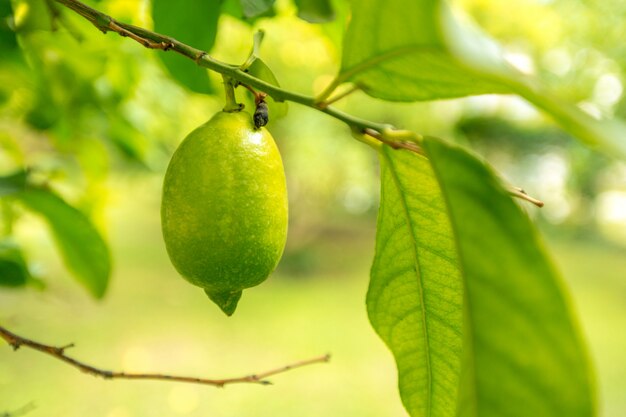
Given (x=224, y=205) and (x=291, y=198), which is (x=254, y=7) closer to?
(x=224, y=205)

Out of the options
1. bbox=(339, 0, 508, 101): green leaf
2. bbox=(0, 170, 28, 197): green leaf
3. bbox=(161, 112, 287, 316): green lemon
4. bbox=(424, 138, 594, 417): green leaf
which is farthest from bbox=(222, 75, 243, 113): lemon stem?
bbox=(0, 170, 28, 197): green leaf

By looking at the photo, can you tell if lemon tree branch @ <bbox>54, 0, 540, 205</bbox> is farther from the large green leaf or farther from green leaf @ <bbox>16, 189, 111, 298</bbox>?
green leaf @ <bbox>16, 189, 111, 298</bbox>

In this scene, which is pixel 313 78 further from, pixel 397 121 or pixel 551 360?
pixel 551 360

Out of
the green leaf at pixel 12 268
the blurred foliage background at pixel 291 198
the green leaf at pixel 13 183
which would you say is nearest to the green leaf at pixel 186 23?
the blurred foliage background at pixel 291 198

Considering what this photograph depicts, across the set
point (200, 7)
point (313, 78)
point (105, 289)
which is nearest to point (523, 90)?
point (200, 7)

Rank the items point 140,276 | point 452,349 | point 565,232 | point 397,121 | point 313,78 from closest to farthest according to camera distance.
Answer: point 452,349 < point 313,78 < point 140,276 < point 397,121 < point 565,232

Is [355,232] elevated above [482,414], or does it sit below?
below
